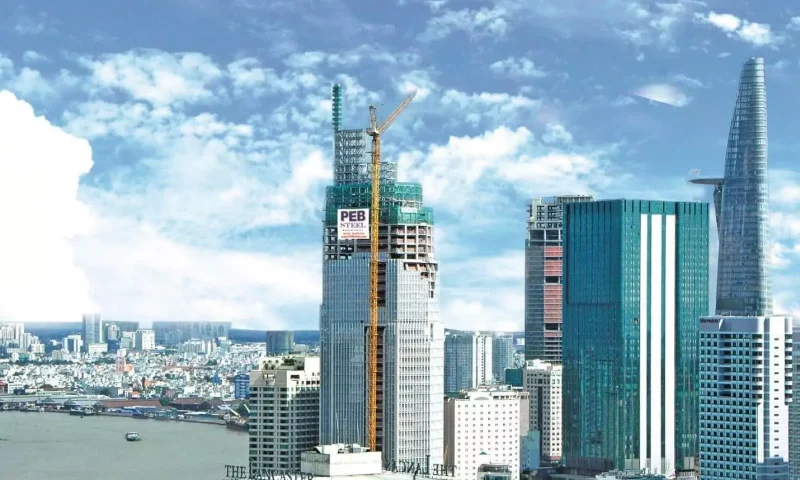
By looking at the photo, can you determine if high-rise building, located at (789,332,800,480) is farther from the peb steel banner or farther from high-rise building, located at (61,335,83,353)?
high-rise building, located at (61,335,83,353)

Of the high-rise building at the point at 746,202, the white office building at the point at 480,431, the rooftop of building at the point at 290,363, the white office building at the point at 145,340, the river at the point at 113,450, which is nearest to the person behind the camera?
the rooftop of building at the point at 290,363

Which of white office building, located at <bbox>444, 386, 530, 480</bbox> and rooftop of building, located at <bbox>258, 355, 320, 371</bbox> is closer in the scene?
rooftop of building, located at <bbox>258, 355, 320, 371</bbox>

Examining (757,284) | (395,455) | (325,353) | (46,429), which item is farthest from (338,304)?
(46,429)

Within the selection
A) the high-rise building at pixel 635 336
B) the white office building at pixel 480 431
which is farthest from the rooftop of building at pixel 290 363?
the high-rise building at pixel 635 336

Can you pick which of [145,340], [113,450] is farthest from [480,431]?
[145,340]

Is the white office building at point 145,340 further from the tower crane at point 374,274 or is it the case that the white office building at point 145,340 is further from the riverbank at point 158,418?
the tower crane at point 374,274

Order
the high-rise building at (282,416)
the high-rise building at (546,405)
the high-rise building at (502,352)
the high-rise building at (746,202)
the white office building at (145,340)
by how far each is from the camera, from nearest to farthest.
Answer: the high-rise building at (282,416) < the high-rise building at (746,202) < the high-rise building at (546,405) < the high-rise building at (502,352) < the white office building at (145,340)

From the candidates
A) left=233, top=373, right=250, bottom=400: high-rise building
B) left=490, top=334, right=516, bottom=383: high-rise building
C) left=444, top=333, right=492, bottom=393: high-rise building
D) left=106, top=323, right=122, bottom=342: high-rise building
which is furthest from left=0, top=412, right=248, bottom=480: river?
left=106, top=323, right=122, bottom=342: high-rise building
